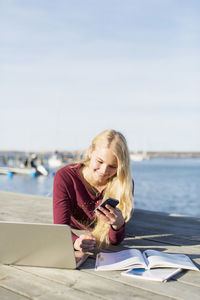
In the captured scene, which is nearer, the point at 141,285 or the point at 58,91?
the point at 141,285

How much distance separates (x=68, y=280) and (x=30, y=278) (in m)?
0.20

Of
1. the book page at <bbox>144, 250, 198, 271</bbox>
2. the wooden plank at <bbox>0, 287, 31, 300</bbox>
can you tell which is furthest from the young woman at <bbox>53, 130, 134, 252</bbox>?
the wooden plank at <bbox>0, 287, 31, 300</bbox>

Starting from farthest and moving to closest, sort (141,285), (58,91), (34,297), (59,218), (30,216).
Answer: (58,91)
(30,216)
(59,218)
(141,285)
(34,297)

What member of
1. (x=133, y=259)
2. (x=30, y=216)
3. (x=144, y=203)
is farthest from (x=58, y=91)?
(x=133, y=259)

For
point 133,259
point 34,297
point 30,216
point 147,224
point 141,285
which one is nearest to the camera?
point 34,297

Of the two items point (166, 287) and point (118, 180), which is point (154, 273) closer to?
point (166, 287)

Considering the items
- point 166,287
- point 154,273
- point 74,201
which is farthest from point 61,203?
point 166,287

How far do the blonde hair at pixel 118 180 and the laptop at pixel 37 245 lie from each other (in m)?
0.46

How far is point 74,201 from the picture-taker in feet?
8.14

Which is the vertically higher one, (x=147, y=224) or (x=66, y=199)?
(x=66, y=199)

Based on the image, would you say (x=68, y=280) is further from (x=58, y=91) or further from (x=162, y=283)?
(x=58, y=91)

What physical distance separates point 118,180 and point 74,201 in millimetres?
384

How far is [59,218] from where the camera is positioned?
7.14 ft

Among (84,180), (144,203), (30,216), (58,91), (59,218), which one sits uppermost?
(58,91)
